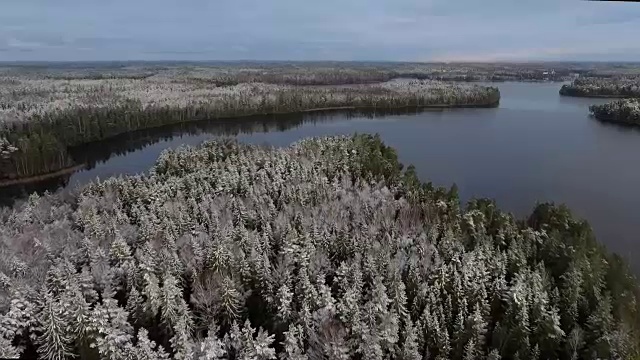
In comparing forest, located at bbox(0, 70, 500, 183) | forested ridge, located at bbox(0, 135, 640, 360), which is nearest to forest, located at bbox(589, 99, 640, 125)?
forest, located at bbox(0, 70, 500, 183)

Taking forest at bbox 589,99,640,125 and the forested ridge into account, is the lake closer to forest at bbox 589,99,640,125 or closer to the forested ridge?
forest at bbox 589,99,640,125

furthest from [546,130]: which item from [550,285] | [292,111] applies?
[550,285]

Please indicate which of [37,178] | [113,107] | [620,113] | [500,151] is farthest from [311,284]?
[620,113]

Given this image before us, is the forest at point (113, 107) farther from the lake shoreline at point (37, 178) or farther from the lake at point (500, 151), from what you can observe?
the lake at point (500, 151)

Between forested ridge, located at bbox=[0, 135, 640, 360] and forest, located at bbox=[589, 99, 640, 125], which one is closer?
forested ridge, located at bbox=[0, 135, 640, 360]

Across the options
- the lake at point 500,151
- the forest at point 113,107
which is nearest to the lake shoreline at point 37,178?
the forest at point 113,107

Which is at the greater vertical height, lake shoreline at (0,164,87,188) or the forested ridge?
the forested ridge
